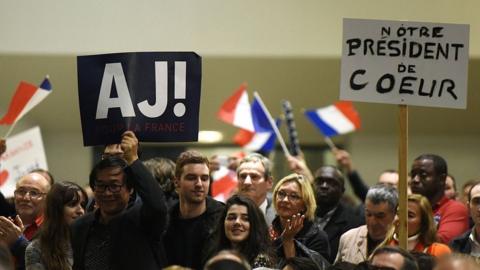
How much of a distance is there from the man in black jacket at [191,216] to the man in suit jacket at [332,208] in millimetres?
1390

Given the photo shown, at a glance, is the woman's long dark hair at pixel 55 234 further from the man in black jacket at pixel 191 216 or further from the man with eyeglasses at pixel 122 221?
the man in black jacket at pixel 191 216

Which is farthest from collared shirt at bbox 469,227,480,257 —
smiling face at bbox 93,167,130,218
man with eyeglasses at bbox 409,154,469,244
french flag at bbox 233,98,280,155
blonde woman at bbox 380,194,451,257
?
french flag at bbox 233,98,280,155

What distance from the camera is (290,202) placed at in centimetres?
687

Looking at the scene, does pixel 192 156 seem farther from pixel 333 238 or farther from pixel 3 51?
pixel 3 51

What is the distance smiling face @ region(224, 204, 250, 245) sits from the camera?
6.02 m

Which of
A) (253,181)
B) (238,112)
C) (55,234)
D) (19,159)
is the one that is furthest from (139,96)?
(19,159)

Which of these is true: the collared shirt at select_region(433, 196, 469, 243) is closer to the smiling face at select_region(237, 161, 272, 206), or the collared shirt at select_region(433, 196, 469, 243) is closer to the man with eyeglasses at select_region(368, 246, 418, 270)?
the smiling face at select_region(237, 161, 272, 206)

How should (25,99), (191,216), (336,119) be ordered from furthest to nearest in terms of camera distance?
(336,119) → (25,99) → (191,216)

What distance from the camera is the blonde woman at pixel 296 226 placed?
6242mm

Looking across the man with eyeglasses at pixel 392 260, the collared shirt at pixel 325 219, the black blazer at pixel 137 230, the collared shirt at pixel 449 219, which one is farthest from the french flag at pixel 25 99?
the man with eyeglasses at pixel 392 260

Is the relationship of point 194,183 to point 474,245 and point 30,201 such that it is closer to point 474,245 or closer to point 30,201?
point 30,201

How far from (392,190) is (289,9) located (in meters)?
6.02

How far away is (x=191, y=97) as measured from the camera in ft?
20.6

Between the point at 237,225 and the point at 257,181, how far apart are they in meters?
1.50
